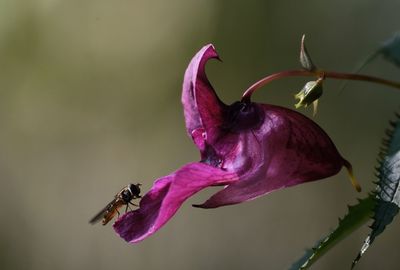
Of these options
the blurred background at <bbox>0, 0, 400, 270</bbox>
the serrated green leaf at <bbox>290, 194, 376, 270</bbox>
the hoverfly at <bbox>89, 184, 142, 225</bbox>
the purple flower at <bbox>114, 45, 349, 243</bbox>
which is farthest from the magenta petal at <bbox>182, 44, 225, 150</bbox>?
the blurred background at <bbox>0, 0, 400, 270</bbox>

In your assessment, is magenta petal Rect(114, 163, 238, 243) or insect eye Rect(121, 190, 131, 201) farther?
insect eye Rect(121, 190, 131, 201)

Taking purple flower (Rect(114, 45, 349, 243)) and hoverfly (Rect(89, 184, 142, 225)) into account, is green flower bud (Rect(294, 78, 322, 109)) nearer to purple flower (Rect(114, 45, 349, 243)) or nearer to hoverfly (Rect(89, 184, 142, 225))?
purple flower (Rect(114, 45, 349, 243))

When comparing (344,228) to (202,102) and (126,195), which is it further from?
(126,195)

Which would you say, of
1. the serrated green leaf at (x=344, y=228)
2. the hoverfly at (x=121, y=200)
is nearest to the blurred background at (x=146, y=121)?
the hoverfly at (x=121, y=200)

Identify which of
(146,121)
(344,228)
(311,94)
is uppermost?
(311,94)

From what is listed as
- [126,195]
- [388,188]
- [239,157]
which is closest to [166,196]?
[239,157]

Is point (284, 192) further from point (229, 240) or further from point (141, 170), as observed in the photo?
point (141, 170)

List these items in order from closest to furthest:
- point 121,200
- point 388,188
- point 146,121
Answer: point 388,188
point 121,200
point 146,121
